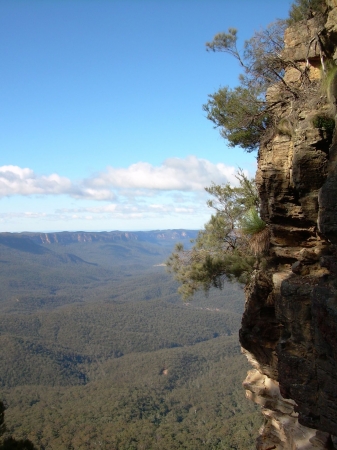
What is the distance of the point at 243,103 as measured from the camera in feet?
28.1

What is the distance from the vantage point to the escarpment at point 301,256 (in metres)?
5.60

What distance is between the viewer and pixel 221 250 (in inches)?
401

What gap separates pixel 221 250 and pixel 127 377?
90.2 metres

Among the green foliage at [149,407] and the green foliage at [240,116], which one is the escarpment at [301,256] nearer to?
the green foliage at [240,116]

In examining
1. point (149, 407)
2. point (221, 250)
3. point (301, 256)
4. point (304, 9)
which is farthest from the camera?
point (149, 407)

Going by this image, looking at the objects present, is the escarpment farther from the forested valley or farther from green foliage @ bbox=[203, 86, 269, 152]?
the forested valley

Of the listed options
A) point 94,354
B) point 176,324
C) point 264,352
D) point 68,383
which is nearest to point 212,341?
point 176,324

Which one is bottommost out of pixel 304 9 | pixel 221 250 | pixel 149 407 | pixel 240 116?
pixel 149 407

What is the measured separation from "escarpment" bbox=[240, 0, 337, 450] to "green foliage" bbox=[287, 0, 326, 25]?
25 cm

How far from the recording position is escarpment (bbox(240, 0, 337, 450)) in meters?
5.60

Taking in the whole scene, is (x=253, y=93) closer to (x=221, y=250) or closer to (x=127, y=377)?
(x=221, y=250)

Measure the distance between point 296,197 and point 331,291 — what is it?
2086mm

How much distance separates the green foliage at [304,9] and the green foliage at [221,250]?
4159 millimetres

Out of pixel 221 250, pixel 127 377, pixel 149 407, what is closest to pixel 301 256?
pixel 221 250
